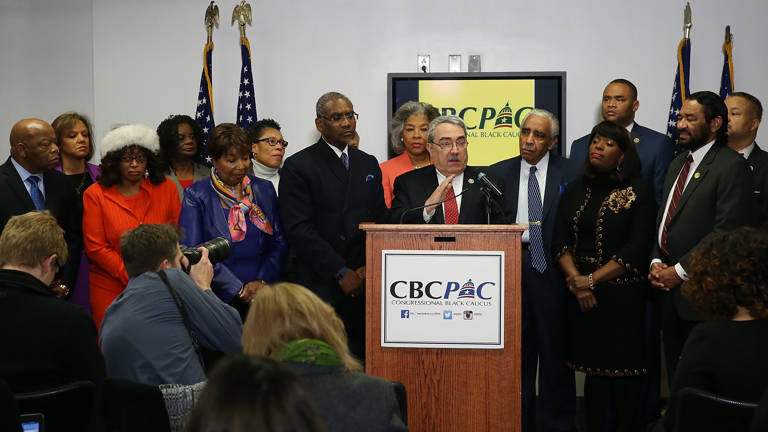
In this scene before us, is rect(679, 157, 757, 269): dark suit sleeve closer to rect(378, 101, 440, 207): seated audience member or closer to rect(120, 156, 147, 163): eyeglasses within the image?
rect(378, 101, 440, 207): seated audience member

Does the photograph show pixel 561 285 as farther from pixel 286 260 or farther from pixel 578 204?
pixel 286 260

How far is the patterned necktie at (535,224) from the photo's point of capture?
469cm

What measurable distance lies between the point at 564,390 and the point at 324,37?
3357 millimetres

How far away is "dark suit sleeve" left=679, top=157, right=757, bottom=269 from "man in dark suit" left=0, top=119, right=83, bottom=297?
343 centimetres

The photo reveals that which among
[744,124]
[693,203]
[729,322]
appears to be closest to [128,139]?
[693,203]

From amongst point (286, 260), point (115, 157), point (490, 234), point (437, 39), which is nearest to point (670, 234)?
point (490, 234)

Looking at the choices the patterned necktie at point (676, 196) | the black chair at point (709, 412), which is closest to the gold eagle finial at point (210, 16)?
the patterned necktie at point (676, 196)

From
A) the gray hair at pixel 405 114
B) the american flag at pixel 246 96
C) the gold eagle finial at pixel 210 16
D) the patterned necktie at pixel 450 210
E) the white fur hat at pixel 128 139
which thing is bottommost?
the patterned necktie at pixel 450 210

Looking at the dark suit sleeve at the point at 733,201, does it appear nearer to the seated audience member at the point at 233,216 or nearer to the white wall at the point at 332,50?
the white wall at the point at 332,50

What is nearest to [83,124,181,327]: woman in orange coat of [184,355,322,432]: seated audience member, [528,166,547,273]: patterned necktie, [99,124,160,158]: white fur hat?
[99,124,160,158]: white fur hat

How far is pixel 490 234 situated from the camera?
355cm

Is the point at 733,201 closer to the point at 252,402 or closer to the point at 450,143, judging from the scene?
the point at 450,143

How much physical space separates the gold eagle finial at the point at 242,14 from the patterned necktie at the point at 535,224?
9.08 ft

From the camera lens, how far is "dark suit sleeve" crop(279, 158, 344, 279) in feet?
14.5
